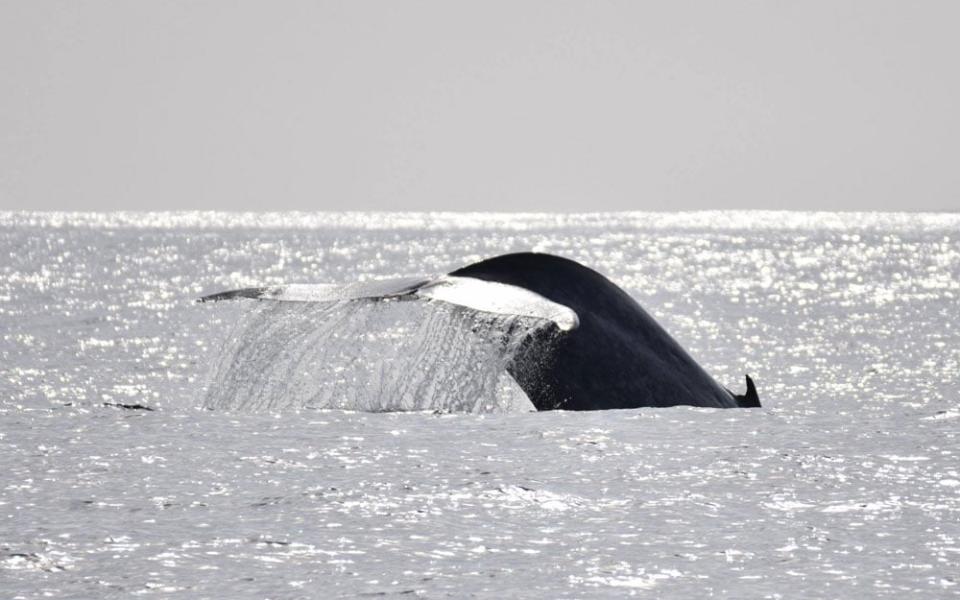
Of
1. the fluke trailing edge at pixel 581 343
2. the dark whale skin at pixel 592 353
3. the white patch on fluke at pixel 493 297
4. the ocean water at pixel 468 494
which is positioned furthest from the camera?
the dark whale skin at pixel 592 353

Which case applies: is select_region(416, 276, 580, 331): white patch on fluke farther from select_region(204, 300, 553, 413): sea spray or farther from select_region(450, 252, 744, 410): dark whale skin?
select_region(450, 252, 744, 410): dark whale skin

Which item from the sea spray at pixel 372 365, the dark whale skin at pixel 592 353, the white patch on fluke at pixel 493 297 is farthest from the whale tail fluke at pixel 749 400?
the white patch on fluke at pixel 493 297

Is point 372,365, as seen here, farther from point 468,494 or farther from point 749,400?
point 468,494

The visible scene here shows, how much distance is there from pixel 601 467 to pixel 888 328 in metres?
27.9

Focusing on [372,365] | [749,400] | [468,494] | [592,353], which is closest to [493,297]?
[468,494]

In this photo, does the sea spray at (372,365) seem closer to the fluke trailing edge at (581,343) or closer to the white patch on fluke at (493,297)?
the white patch on fluke at (493,297)

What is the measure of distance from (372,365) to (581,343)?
16.0 meters

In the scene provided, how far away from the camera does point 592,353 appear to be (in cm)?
1423

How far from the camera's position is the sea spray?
501 inches

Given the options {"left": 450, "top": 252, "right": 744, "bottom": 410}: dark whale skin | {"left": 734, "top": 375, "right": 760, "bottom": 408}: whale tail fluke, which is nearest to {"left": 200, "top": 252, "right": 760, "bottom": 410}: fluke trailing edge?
{"left": 450, "top": 252, "right": 744, "bottom": 410}: dark whale skin

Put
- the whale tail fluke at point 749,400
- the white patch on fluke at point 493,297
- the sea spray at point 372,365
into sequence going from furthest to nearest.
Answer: the whale tail fluke at point 749,400
the sea spray at point 372,365
the white patch on fluke at point 493,297

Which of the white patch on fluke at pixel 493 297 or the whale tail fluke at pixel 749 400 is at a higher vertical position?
the white patch on fluke at pixel 493 297

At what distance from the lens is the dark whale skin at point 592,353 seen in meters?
13.8

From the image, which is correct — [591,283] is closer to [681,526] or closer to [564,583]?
[681,526]
